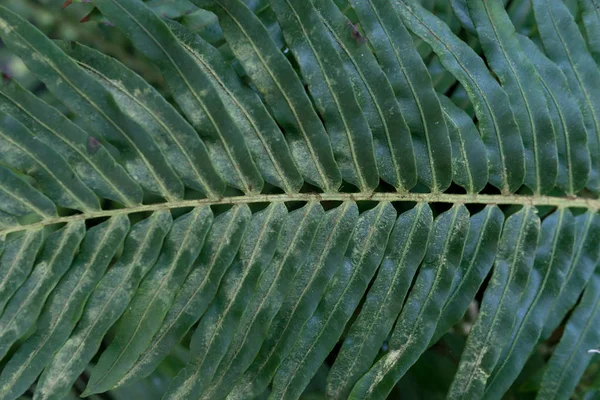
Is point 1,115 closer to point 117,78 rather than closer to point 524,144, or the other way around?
point 117,78

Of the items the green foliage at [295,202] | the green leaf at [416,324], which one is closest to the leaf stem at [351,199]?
the green foliage at [295,202]

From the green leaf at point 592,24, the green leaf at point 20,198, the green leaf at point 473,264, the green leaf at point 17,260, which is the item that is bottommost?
the green leaf at point 473,264

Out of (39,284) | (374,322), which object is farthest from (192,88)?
(374,322)

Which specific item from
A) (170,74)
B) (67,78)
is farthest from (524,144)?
(67,78)

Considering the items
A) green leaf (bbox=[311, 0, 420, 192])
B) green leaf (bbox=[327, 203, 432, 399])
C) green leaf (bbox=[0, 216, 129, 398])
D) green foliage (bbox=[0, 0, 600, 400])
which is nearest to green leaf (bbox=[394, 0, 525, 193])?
green foliage (bbox=[0, 0, 600, 400])

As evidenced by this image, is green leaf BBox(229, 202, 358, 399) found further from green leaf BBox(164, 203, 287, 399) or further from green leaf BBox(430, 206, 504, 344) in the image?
green leaf BBox(430, 206, 504, 344)

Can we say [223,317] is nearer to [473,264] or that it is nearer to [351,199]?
[351,199]

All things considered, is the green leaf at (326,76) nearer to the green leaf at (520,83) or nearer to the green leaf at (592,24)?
the green leaf at (520,83)
